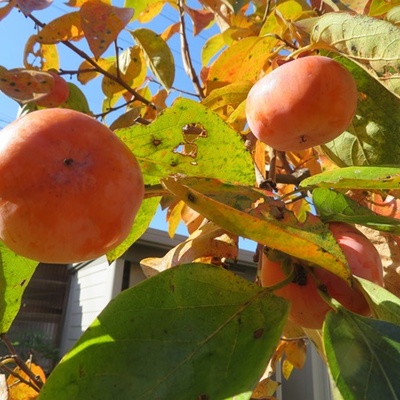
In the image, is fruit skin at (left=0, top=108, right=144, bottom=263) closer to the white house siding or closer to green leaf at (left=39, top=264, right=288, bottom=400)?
green leaf at (left=39, top=264, right=288, bottom=400)

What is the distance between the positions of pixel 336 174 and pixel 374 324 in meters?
0.21

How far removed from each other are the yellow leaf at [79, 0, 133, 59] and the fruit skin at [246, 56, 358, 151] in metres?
0.73

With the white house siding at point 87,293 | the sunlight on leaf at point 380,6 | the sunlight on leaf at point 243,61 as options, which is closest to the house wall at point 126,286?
the white house siding at point 87,293

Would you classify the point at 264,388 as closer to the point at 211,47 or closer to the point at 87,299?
the point at 211,47

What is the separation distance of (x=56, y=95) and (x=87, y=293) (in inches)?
173

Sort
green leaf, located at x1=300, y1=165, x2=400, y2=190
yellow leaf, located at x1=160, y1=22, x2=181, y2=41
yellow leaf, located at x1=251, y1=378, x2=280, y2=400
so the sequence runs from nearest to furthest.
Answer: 1. green leaf, located at x1=300, y1=165, x2=400, y2=190
2. yellow leaf, located at x1=251, y1=378, x2=280, y2=400
3. yellow leaf, located at x1=160, y1=22, x2=181, y2=41

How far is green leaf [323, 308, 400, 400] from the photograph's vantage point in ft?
1.64

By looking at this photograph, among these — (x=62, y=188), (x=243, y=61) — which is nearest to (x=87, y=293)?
(x=243, y=61)

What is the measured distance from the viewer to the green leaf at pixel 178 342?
0.56 metres

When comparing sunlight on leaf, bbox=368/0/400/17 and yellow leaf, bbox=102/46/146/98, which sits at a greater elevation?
sunlight on leaf, bbox=368/0/400/17

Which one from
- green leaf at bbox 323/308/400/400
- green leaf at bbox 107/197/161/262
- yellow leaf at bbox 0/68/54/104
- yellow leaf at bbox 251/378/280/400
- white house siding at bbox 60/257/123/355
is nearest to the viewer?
green leaf at bbox 323/308/400/400

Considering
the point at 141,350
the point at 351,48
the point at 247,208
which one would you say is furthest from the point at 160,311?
the point at 351,48

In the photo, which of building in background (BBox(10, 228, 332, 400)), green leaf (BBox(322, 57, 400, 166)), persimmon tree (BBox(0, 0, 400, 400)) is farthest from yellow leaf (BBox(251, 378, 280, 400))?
building in background (BBox(10, 228, 332, 400))

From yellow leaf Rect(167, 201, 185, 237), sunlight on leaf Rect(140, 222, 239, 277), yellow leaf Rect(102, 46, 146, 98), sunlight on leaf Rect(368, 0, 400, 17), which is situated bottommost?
yellow leaf Rect(167, 201, 185, 237)
